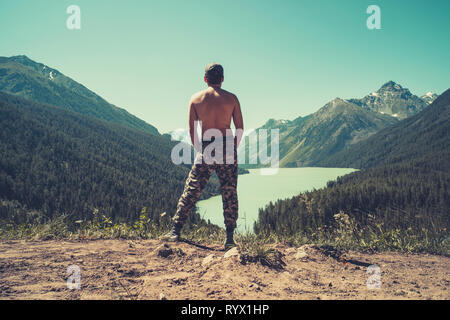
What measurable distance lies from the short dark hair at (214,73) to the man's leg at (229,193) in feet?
6.61

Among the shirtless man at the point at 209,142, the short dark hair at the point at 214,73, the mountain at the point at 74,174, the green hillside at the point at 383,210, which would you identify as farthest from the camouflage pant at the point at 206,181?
the mountain at the point at 74,174

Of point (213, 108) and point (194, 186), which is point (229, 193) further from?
point (213, 108)

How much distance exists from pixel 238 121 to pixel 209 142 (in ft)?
2.97

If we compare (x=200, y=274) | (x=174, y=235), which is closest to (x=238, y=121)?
(x=174, y=235)

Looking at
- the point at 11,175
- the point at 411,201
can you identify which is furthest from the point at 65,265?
the point at 11,175

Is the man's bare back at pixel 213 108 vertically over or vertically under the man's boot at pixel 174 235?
over

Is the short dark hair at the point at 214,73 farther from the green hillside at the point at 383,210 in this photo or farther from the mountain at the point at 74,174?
the mountain at the point at 74,174

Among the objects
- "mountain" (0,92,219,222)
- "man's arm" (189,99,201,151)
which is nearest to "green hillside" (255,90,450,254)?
"man's arm" (189,99,201,151)

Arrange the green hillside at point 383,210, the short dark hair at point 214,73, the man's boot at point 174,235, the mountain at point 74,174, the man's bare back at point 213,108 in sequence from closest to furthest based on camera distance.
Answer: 1. the man's bare back at point 213,108
2. the short dark hair at point 214,73
3. the man's boot at point 174,235
4. the green hillside at point 383,210
5. the mountain at point 74,174

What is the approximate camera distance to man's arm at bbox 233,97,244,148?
18.4 ft

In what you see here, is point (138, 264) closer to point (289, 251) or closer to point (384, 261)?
point (289, 251)

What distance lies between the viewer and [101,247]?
5078mm

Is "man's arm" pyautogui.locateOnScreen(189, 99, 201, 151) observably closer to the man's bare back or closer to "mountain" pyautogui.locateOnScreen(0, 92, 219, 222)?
the man's bare back

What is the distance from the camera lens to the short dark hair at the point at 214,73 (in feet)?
18.1
